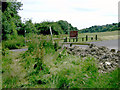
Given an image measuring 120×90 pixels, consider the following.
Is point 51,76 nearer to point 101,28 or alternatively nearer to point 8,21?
point 8,21

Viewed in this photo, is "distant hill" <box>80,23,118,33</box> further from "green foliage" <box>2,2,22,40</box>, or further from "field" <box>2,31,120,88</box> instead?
"field" <box>2,31,120,88</box>

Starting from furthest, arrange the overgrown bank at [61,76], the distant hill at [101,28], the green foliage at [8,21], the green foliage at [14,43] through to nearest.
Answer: the distant hill at [101,28] < the green foliage at [8,21] < the green foliage at [14,43] < the overgrown bank at [61,76]

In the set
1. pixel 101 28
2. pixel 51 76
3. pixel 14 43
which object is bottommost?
pixel 51 76

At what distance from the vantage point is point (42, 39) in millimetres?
8609

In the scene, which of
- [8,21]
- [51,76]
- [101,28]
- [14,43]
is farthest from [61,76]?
[101,28]

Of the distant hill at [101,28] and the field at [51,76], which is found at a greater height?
the distant hill at [101,28]

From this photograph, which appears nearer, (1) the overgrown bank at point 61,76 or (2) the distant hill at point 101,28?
(1) the overgrown bank at point 61,76

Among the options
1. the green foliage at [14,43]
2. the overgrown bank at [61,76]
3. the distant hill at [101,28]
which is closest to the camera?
the overgrown bank at [61,76]

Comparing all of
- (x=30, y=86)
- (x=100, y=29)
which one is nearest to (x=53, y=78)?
(x=30, y=86)

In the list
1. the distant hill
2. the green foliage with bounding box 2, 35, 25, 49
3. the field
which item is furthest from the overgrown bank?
the distant hill

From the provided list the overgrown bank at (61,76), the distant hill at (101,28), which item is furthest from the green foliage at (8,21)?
the distant hill at (101,28)

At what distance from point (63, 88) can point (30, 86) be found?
3.72ft

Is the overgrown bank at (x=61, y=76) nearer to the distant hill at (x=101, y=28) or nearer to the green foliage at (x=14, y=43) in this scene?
the green foliage at (x=14, y=43)

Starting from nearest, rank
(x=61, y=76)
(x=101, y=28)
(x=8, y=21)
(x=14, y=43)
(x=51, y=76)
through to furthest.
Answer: (x=61, y=76) → (x=51, y=76) → (x=14, y=43) → (x=8, y=21) → (x=101, y=28)
